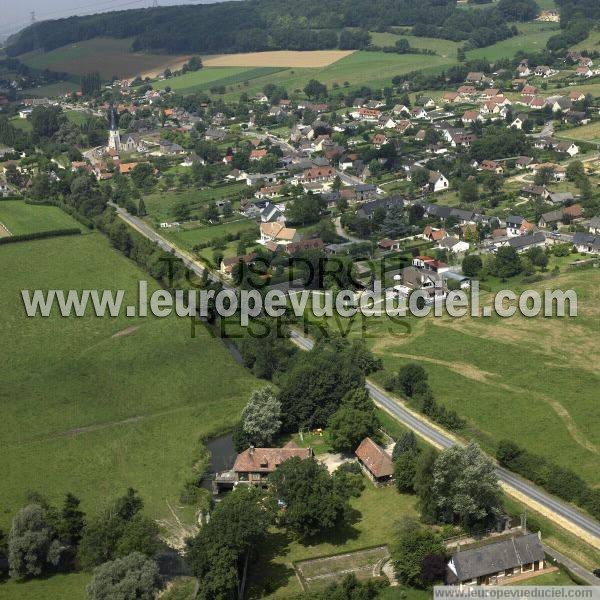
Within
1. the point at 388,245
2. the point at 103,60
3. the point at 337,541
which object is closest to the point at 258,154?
the point at 388,245

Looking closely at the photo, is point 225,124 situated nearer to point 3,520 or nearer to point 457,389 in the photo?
point 457,389

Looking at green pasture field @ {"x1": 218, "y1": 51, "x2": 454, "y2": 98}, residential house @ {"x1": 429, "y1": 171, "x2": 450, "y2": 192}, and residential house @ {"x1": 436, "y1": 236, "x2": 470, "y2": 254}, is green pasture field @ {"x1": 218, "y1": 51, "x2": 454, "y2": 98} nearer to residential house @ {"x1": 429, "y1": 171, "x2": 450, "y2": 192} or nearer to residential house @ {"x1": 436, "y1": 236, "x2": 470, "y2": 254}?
residential house @ {"x1": 429, "y1": 171, "x2": 450, "y2": 192}

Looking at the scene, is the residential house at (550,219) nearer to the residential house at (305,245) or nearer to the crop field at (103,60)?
the residential house at (305,245)

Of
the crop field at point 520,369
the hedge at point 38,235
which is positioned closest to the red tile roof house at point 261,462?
the crop field at point 520,369

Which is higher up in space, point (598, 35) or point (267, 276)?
point (598, 35)

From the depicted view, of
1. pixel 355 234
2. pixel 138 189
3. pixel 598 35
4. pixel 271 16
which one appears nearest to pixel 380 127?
pixel 138 189

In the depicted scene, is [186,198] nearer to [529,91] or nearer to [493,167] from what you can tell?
[493,167]

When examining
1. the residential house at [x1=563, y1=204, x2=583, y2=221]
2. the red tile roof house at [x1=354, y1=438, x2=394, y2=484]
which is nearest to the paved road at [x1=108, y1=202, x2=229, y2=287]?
the red tile roof house at [x1=354, y1=438, x2=394, y2=484]
